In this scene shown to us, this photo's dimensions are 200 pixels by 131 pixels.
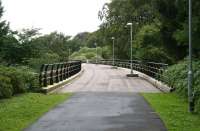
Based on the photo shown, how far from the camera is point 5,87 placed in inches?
771

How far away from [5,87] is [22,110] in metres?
3.71

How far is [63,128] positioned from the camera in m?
12.5

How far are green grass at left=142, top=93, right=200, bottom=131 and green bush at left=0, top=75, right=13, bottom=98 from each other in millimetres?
5455

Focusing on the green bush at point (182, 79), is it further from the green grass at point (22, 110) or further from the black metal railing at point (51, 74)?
the black metal railing at point (51, 74)

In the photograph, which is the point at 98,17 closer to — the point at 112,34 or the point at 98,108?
the point at 112,34

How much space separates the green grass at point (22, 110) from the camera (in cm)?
1313

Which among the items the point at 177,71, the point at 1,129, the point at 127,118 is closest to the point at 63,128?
the point at 1,129

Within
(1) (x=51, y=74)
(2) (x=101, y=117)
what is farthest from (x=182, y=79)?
(1) (x=51, y=74)

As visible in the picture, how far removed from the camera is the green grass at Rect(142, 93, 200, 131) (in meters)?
12.7

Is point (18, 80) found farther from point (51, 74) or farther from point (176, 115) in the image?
point (176, 115)

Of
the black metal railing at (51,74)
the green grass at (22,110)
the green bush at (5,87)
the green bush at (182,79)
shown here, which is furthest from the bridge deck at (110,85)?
the green bush at (5,87)

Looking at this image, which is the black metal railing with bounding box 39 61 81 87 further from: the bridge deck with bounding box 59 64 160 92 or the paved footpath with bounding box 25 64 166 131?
the paved footpath with bounding box 25 64 166 131

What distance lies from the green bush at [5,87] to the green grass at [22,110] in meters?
0.31

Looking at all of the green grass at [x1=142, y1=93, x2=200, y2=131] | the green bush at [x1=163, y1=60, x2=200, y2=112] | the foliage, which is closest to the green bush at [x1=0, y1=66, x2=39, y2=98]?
the green grass at [x1=142, y1=93, x2=200, y2=131]
